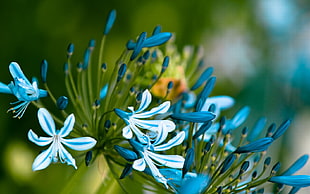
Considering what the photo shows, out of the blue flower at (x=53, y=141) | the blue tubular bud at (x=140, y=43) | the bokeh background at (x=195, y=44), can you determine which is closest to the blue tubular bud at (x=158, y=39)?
the blue tubular bud at (x=140, y=43)

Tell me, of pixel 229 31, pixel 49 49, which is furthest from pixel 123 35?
pixel 229 31

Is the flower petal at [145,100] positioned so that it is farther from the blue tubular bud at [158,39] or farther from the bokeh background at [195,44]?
the bokeh background at [195,44]

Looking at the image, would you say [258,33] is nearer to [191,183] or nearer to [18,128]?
[18,128]

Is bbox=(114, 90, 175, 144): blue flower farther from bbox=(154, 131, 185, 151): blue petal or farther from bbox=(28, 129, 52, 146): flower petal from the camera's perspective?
bbox=(28, 129, 52, 146): flower petal

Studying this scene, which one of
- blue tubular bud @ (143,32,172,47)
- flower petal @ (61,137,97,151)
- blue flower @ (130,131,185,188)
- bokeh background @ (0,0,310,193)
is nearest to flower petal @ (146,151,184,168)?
blue flower @ (130,131,185,188)

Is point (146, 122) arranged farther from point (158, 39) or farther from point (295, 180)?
point (295, 180)

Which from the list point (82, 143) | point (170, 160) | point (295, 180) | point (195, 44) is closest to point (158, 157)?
point (170, 160)

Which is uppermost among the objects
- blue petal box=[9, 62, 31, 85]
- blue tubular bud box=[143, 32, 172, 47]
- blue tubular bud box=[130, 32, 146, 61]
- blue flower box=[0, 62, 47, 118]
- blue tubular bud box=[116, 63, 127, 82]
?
blue tubular bud box=[143, 32, 172, 47]
